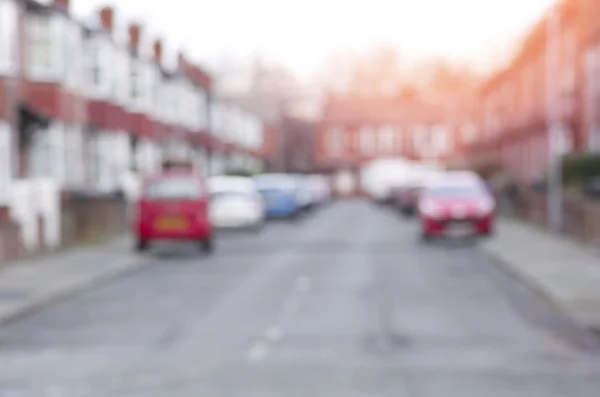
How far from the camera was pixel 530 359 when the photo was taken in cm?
1040

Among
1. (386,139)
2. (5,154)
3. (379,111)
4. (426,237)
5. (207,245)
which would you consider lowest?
(426,237)

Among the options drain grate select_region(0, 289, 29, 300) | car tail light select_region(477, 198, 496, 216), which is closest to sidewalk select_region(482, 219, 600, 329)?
car tail light select_region(477, 198, 496, 216)

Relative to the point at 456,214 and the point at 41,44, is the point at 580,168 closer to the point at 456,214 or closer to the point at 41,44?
the point at 456,214

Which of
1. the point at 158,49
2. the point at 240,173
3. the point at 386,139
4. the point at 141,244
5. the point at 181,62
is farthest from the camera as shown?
the point at 386,139

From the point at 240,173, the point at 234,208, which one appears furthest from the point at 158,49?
the point at 234,208

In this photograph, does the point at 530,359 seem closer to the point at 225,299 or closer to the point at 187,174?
the point at 225,299

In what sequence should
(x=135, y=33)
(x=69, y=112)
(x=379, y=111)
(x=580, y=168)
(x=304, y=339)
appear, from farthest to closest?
(x=379, y=111)
(x=135, y=33)
(x=69, y=112)
(x=580, y=168)
(x=304, y=339)

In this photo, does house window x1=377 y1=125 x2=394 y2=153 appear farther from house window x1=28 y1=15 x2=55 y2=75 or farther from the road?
the road

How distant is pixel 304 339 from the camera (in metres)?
11.7

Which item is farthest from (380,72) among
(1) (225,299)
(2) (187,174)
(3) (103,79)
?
(1) (225,299)

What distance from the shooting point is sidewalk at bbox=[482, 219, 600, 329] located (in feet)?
46.9

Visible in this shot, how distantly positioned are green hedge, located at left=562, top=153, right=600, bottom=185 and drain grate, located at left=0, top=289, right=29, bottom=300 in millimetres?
20454

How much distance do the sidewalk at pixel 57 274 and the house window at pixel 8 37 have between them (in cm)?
470

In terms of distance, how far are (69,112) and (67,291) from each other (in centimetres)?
1772
